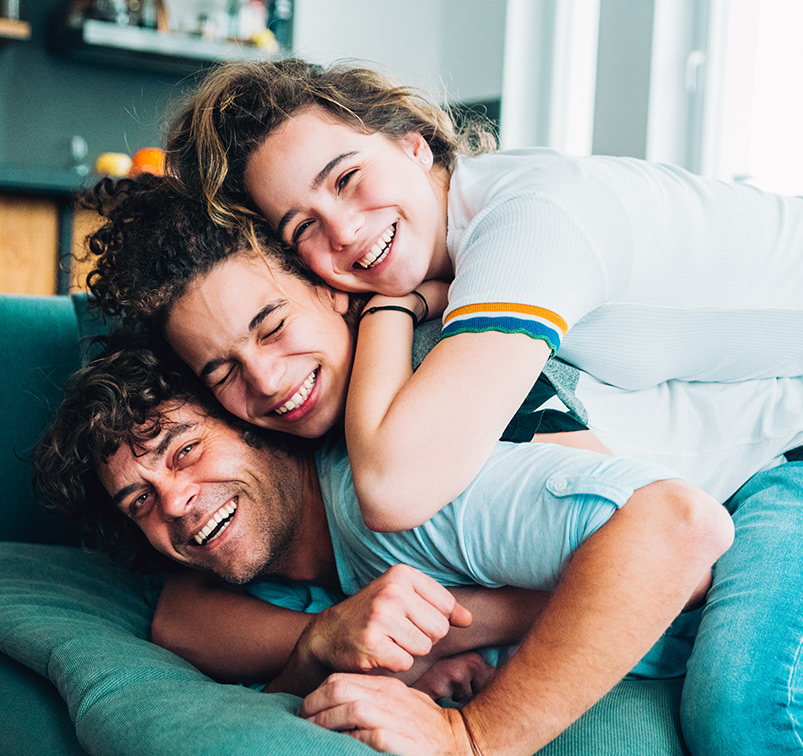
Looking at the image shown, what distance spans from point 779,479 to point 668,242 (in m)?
0.44

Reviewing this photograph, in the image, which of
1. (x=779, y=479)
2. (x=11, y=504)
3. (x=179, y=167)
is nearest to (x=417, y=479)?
(x=779, y=479)

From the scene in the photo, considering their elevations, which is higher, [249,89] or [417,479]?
[249,89]

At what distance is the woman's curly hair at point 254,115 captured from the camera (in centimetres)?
143

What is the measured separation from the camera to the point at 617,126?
11.4ft

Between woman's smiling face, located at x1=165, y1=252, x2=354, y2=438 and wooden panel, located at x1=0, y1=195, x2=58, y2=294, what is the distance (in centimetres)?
269

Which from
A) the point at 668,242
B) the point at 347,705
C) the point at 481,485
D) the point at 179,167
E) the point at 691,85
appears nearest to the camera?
the point at 347,705

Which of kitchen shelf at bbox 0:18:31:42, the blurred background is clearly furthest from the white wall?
kitchen shelf at bbox 0:18:31:42

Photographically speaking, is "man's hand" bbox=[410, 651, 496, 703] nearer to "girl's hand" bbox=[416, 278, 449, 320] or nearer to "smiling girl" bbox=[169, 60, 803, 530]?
"smiling girl" bbox=[169, 60, 803, 530]

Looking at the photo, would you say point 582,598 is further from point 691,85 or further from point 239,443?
point 691,85

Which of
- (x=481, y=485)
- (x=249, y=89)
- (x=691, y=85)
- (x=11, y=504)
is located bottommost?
(x=11, y=504)

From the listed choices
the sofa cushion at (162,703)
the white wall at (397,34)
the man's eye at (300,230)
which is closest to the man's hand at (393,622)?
the sofa cushion at (162,703)

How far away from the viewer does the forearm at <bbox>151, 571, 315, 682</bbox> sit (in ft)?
4.81

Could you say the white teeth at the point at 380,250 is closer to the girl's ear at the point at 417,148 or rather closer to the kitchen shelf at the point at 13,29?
the girl's ear at the point at 417,148

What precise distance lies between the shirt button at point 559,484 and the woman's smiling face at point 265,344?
435 millimetres
